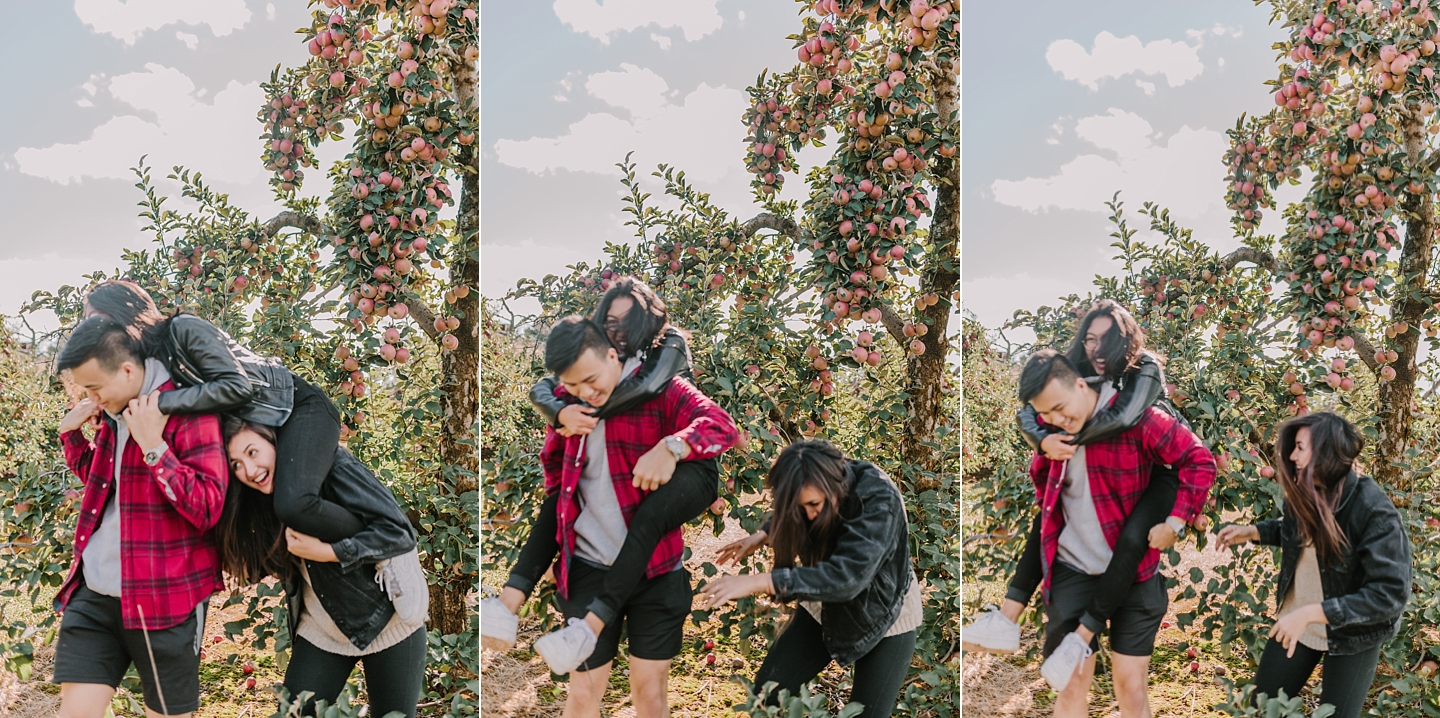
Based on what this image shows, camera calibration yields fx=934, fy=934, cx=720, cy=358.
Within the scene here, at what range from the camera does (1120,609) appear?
2.73 m

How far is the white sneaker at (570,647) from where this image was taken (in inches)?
103

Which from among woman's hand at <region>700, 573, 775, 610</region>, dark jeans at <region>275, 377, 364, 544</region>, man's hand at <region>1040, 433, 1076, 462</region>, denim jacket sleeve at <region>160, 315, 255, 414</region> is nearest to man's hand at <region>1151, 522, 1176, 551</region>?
man's hand at <region>1040, 433, 1076, 462</region>

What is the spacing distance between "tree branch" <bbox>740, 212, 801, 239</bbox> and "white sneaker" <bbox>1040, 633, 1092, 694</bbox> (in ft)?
4.84

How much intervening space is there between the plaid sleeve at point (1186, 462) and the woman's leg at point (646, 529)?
52.1 inches

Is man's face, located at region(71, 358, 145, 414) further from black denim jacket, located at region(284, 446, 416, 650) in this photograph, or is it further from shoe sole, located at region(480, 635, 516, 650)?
shoe sole, located at region(480, 635, 516, 650)

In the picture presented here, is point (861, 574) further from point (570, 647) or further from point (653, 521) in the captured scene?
point (570, 647)

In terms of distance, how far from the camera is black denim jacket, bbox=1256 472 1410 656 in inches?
98.7

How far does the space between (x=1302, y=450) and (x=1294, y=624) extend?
0.49 metres

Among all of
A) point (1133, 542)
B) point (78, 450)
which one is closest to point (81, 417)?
point (78, 450)

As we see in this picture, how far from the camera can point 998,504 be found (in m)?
2.95

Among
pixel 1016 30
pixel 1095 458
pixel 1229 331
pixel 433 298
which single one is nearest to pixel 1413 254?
pixel 1229 331

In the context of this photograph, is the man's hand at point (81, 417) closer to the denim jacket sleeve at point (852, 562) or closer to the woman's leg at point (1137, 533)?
the denim jacket sleeve at point (852, 562)

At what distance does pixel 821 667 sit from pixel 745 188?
1.48m

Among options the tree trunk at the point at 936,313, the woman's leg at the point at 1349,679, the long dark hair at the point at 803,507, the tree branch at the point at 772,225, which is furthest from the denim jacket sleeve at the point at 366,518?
the woman's leg at the point at 1349,679
